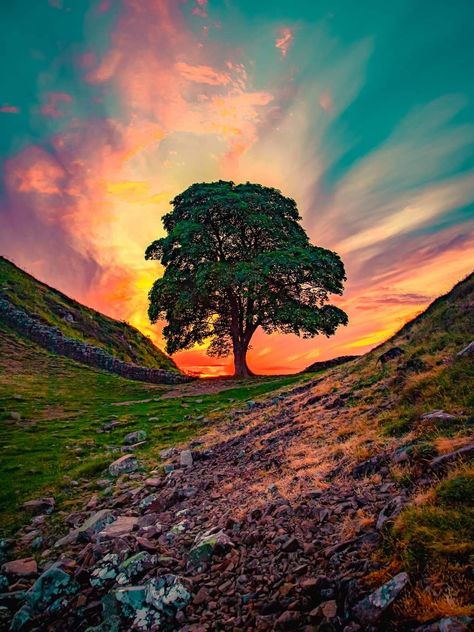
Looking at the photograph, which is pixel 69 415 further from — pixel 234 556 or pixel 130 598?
pixel 234 556

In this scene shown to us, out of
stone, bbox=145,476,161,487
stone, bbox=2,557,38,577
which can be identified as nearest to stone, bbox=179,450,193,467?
stone, bbox=145,476,161,487

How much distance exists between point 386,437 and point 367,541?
128 inches

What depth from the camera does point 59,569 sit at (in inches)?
203

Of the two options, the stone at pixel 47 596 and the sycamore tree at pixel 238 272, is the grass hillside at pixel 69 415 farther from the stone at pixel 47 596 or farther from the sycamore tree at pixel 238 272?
the sycamore tree at pixel 238 272

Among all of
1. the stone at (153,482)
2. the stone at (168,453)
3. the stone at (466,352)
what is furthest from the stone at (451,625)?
the stone at (168,453)

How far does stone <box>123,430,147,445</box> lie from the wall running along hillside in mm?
16143

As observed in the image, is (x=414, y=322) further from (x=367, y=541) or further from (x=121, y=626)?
(x=121, y=626)

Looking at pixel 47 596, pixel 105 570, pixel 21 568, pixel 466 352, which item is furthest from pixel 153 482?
pixel 466 352

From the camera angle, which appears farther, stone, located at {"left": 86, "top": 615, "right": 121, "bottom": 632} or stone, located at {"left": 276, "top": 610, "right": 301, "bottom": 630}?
stone, located at {"left": 86, "top": 615, "right": 121, "bottom": 632}

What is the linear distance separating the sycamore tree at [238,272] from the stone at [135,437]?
48.7ft

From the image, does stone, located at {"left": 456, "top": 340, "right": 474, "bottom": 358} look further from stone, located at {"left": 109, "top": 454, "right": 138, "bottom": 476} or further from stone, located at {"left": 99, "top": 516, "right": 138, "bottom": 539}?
stone, located at {"left": 109, "top": 454, "right": 138, "bottom": 476}

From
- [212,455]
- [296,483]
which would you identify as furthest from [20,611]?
[212,455]

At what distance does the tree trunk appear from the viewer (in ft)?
103

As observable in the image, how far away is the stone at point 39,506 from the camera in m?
8.03
